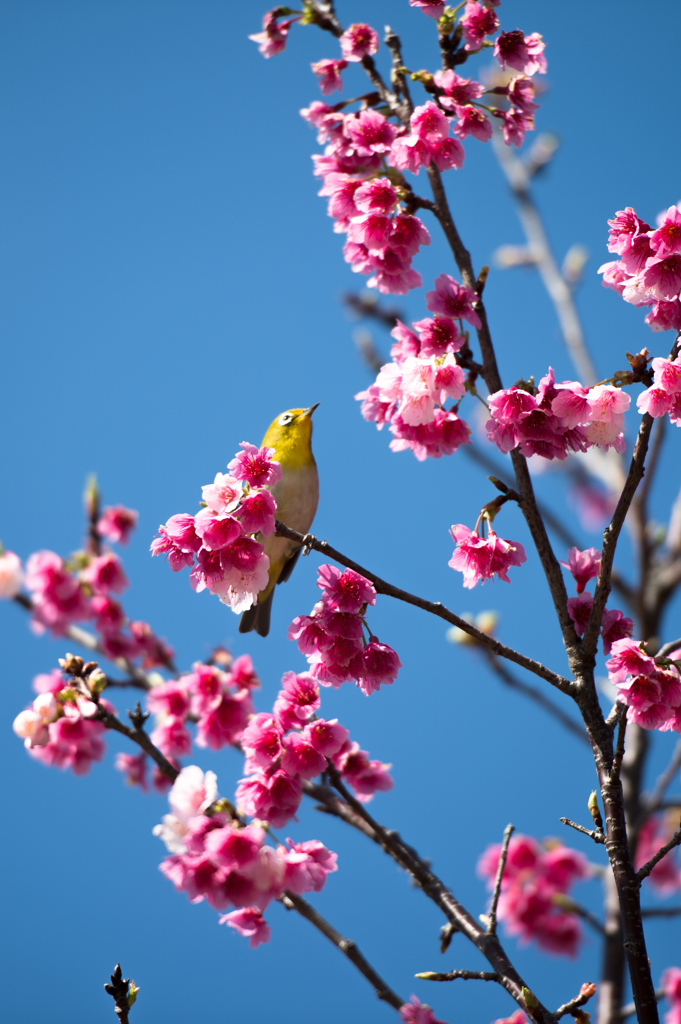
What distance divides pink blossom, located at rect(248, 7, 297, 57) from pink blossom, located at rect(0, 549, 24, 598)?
124 inches

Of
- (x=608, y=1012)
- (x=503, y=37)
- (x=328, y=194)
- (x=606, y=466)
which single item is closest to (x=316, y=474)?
(x=328, y=194)

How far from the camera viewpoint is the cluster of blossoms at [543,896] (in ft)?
18.2

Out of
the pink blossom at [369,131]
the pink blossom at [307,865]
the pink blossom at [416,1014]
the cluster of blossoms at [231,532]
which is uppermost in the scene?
the pink blossom at [369,131]

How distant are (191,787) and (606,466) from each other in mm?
5022

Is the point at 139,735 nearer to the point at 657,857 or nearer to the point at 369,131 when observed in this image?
the point at 657,857

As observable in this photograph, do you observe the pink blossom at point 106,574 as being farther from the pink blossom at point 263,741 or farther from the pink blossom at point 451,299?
the pink blossom at point 451,299

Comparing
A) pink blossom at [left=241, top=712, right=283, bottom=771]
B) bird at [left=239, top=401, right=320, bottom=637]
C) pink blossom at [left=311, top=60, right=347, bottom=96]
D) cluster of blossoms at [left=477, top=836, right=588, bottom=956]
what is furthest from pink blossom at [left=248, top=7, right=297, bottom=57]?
cluster of blossoms at [left=477, top=836, right=588, bottom=956]

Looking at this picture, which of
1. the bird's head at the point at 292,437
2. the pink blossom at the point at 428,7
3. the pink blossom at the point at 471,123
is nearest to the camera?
the pink blossom at the point at 471,123

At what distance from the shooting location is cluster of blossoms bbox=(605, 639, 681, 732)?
2.07 m

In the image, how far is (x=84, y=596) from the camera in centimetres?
489

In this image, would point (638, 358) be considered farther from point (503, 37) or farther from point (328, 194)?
point (503, 37)

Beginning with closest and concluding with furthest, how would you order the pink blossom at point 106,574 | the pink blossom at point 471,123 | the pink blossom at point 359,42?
the pink blossom at point 471,123, the pink blossom at point 359,42, the pink blossom at point 106,574

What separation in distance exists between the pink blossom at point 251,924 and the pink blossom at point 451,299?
2.05 meters

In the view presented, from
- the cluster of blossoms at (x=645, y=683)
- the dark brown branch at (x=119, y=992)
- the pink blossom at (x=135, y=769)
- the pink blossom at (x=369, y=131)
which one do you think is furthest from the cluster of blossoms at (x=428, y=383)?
the pink blossom at (x=135, y=769)
